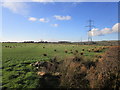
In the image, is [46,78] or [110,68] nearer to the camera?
[46,78]

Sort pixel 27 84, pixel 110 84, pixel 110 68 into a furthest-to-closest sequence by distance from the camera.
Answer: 1. pixel 110 68
2. pixel 110 84
3. pixel 27 84

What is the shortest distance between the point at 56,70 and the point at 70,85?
293cm

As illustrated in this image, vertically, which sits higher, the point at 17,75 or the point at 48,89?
the point at 17,75

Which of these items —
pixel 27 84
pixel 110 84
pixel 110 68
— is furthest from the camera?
pixel 110 68

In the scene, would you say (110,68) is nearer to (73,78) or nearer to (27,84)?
(73,78)

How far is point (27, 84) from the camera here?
363 inches

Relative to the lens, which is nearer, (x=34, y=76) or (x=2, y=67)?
(x=34, y=76)

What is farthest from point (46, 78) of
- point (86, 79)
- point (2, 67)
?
point (2, 67)

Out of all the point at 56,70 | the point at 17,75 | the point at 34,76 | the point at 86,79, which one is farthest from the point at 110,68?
the point at 17,75

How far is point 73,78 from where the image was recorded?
9984 mm

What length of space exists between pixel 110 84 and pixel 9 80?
25.6 ft

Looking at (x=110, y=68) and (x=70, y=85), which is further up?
(x=110, y=68)

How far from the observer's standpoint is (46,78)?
10.3 meters

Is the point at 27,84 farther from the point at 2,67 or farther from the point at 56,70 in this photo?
the point at 2,67
